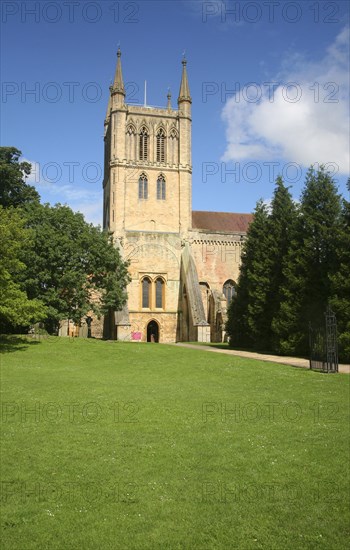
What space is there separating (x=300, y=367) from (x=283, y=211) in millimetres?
13956

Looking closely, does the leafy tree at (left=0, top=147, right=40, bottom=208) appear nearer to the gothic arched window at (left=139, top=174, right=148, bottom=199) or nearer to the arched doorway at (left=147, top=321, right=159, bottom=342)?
the gothic arched window at (left=139, top=174, right=148, bottom=199)

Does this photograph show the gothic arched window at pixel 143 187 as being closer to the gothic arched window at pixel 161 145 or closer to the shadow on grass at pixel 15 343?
the gothic arched window at pixel 161 145

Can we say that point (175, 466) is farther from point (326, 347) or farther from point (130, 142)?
point (130, 142)

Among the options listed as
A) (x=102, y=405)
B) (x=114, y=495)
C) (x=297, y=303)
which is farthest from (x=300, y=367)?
(x=114, y=495)

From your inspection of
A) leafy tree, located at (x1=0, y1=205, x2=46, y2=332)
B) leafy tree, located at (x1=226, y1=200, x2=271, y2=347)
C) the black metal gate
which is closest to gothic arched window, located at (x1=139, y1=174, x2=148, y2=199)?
leafy tree, located at (x1=226, y1=200, x2=271, y2=347)

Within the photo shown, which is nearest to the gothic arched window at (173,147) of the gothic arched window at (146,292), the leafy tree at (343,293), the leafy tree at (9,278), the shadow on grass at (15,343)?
the gothic arched window at (146,292)

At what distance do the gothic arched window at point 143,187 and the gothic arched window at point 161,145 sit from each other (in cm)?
245

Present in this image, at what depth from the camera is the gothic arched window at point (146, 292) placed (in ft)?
143

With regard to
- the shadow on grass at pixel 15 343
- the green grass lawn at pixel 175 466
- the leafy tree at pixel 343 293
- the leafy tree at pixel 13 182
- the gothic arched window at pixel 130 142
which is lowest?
the green grass lawn at pixel 175 466

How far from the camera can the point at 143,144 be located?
152ft

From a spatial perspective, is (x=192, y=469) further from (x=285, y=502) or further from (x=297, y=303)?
(x=297, y=303)

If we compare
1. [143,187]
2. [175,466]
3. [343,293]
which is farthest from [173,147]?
[175,466]

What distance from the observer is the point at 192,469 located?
802 cm

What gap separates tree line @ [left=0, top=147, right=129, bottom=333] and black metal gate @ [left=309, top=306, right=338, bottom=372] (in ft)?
44.5
